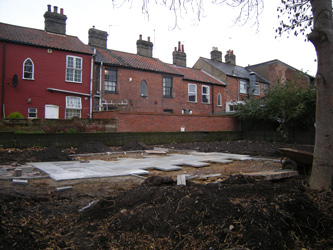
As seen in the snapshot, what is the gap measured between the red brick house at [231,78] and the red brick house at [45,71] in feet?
55.3

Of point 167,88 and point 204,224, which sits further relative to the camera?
point 167,88

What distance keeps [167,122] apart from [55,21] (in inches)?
514

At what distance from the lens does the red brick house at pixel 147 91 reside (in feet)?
56.8

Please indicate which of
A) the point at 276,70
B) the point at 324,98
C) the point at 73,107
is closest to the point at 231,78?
the point at 276,70

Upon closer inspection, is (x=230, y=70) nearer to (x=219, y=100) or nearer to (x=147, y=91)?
(x=219, y=100)

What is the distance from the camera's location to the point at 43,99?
18.0m

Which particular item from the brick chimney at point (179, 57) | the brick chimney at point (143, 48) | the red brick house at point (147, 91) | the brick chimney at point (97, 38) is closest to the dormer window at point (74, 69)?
the red brick house at point (147, 91)

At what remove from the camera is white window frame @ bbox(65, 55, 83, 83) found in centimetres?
1939

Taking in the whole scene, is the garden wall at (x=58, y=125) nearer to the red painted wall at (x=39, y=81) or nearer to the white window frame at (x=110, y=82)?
the red painted wall at (x=39, y=81)

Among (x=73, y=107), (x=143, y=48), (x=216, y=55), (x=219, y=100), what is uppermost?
(x=216, y=55)

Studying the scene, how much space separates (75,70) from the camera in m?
19.7

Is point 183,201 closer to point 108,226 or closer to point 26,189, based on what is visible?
point 108,226

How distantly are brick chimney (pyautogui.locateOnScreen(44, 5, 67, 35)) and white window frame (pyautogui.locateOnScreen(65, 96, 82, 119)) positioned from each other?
621 centimetres

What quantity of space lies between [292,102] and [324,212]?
15.1 metres
